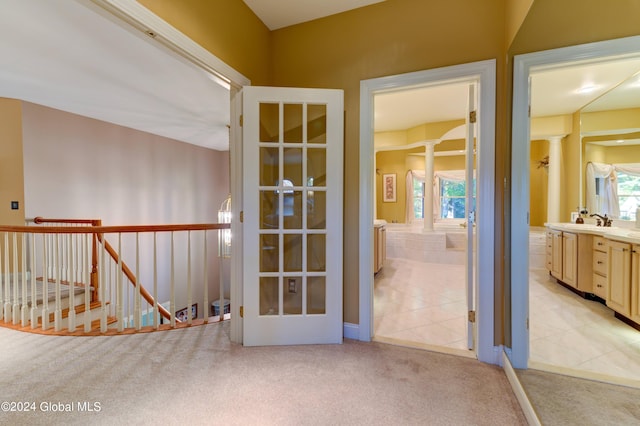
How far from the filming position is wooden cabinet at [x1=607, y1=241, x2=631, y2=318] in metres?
2.35

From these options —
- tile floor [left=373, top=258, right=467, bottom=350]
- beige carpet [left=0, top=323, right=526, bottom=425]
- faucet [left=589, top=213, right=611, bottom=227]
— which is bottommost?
tile floor [left=373, top=258, right=467, bottom=350]

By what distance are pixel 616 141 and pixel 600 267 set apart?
1.41 metres

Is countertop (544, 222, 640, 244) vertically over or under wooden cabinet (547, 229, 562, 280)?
over

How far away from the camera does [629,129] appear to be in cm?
205

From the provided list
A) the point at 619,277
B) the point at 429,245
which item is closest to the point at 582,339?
the point at 619,277

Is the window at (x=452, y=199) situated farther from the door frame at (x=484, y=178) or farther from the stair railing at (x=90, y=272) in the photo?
the stair railing at (x=90, y=272)

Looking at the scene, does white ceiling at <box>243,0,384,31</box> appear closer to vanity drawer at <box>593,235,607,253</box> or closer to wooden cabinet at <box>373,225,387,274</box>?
wooden cabinet at <box>373,225,387,274</box>

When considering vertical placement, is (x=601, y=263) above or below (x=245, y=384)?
above

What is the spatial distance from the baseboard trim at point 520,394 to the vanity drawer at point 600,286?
6.13 ft

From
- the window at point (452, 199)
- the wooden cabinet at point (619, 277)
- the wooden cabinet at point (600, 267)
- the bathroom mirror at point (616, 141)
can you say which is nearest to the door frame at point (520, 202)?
the bathroom mirror at point (616, 141)

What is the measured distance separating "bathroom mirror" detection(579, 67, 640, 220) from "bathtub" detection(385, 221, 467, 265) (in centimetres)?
242

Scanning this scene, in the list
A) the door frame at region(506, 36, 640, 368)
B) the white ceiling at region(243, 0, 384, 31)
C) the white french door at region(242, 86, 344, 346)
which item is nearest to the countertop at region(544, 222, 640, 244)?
the door frame at region(506, 36, 640, 368)

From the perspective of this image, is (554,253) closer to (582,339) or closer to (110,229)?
(582,339)

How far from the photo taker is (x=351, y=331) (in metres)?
2.23
